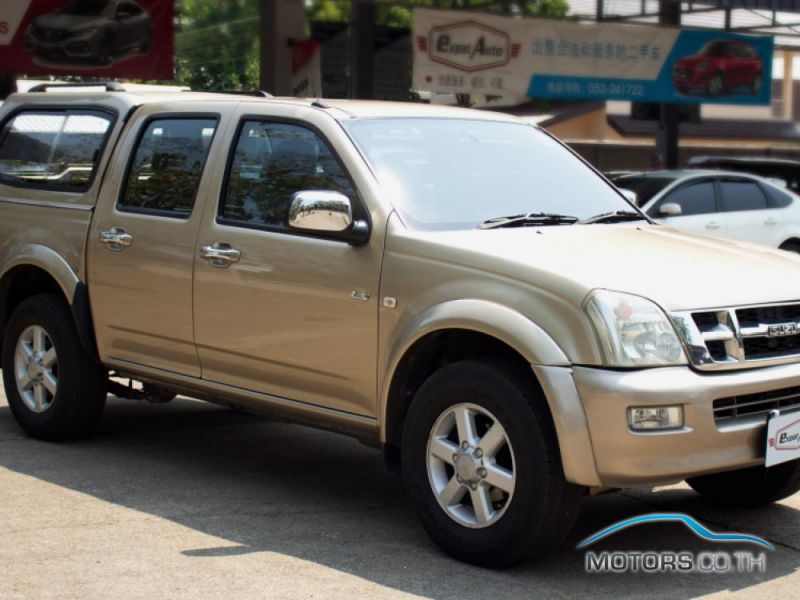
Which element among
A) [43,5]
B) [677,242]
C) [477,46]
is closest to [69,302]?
[677,242]

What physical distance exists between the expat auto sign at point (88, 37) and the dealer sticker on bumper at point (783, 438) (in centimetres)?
1036

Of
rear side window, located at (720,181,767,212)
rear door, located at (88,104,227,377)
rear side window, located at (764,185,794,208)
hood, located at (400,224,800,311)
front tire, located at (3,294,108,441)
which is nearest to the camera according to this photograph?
hood, located at (400,224,800,311)

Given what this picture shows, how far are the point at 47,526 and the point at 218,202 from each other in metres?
1.66

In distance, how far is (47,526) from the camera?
17.8 ft

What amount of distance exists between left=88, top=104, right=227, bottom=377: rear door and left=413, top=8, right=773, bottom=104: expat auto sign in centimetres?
926

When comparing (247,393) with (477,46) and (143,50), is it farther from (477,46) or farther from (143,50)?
(477,46)

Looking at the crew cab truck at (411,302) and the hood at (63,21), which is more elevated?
the hood at (63,21)

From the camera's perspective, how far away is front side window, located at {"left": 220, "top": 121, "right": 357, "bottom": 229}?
5.69m

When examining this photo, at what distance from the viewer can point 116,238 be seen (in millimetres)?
6469

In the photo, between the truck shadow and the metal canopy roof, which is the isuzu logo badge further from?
the metal canopy roof

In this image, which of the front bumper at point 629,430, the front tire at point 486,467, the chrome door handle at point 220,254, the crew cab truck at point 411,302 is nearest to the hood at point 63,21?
the crew cab truck at point 411,302

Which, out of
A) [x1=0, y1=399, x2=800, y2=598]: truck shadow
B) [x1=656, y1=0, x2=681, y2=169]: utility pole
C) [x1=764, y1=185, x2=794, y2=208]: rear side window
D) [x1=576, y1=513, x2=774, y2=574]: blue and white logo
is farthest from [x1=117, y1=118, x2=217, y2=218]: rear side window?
[x1=656, y1=0, x2=681, y2=169]: utility pole

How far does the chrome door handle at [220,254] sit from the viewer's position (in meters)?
5.83

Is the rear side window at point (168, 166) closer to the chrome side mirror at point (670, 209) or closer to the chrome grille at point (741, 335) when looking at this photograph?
the chrome grille at point (741, 335)
